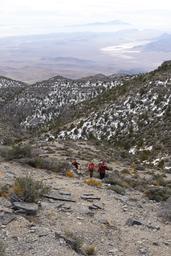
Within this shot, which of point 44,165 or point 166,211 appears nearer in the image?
point 166,211

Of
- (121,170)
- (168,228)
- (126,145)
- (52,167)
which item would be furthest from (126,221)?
(126,145)

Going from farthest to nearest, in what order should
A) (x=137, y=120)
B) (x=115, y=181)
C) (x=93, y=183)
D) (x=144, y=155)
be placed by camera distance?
1. (x=137, y=120)
2. (x=144, y=155)
3. (x=115, y=181)
4. (x=93, y=183)

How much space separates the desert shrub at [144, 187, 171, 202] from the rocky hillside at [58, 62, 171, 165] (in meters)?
14.1

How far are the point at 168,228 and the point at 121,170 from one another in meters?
10.8

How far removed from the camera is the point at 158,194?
20.4 metres

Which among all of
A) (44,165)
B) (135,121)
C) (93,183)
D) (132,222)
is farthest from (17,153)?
(135,121)

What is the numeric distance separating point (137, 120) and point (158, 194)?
82.1 feet

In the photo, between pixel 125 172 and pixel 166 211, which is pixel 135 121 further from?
pixel 166 211

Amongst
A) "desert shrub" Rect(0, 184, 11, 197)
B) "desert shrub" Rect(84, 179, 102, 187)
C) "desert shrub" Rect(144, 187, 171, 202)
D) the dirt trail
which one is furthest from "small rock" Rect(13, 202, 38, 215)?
"desert shrub" Rect(144, 187, 171, 202)

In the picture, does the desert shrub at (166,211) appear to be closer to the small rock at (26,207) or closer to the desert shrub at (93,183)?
the desert shrub at (93,183)

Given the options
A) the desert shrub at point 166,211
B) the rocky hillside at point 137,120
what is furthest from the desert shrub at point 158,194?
the rocky hillside at point 137,120

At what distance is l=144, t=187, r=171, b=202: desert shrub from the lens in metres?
20.0

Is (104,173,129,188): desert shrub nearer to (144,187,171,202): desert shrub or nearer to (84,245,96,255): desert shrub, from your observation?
(144,187,171,202): desert shrub

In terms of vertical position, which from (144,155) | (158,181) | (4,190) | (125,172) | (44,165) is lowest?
(144,155)
